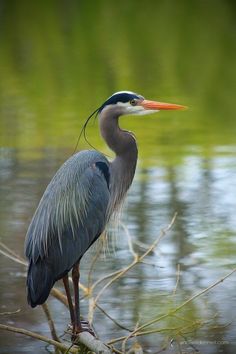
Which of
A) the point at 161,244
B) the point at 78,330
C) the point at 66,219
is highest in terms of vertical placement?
the point at 66,219

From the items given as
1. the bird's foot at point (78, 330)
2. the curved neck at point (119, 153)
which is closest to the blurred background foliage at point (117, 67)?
the curved neck at point (119, 153)

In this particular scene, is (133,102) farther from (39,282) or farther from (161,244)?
(161,244)

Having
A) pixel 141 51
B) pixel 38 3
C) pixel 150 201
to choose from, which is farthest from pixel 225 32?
pixel 150 201

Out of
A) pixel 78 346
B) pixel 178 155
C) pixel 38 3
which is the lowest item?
pixel 38 3

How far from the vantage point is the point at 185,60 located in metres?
17.0

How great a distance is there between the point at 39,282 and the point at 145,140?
6.55 metres

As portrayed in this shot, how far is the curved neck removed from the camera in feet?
14.3

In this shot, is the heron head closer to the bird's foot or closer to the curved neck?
the curved neck

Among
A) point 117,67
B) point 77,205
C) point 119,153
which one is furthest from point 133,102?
point 117,67

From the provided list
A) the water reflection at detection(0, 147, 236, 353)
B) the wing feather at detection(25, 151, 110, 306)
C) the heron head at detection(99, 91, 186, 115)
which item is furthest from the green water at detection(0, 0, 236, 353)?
the heron head at detection(99, 91, 186, 115)

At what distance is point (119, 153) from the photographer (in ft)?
14.5

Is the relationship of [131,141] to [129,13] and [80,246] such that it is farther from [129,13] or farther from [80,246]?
[129,13]

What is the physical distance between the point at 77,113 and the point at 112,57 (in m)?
4.89

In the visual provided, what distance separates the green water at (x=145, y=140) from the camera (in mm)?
6027
